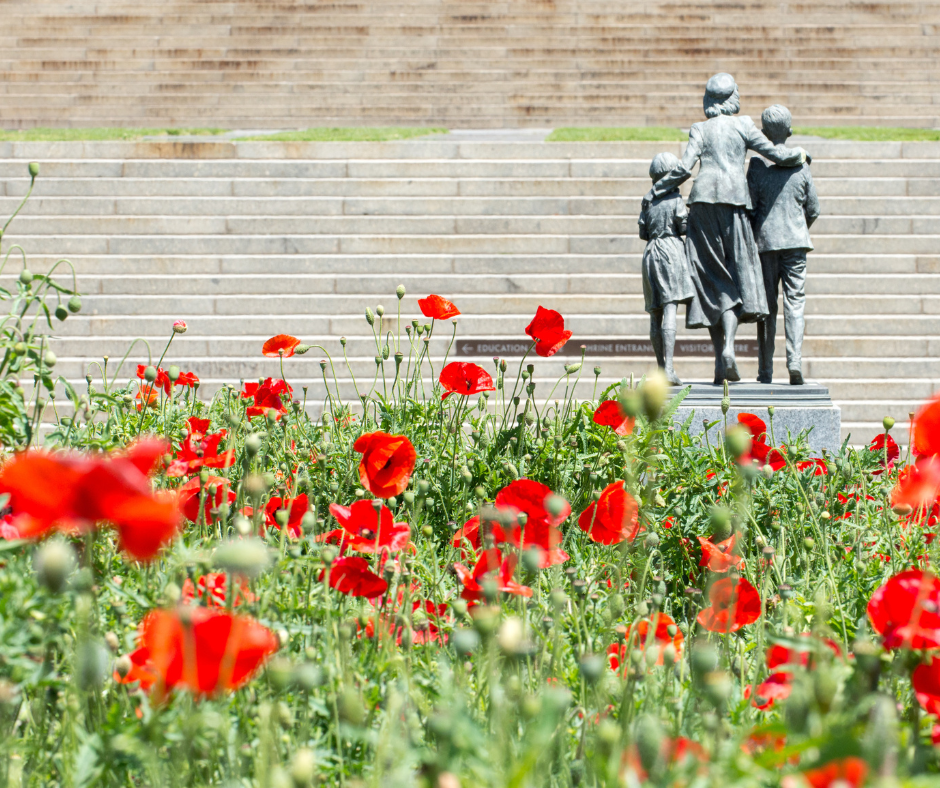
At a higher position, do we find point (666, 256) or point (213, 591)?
point (666, 256)

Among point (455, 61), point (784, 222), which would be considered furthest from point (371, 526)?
point (455, 61)

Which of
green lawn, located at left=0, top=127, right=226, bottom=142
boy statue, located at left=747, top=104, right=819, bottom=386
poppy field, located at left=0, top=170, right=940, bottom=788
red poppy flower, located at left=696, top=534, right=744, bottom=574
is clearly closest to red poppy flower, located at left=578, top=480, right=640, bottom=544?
poppy field, located at left=0, top=170, right=940, bottom=788

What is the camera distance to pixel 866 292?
7.26 meters

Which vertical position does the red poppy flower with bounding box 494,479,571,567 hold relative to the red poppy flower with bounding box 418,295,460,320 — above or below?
below

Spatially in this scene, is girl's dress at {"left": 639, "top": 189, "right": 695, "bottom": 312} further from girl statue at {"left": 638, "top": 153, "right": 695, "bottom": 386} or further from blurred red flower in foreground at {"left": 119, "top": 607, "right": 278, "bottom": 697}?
blurred red flower in foreground at {"left": 119, "top": 607, "right": 278, "bottom": 697}

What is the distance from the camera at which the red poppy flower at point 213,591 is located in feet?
4.16

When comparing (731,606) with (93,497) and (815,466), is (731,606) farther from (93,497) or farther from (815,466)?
(815,466)

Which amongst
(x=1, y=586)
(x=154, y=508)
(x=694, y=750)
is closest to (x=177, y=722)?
(x=1, y=586)

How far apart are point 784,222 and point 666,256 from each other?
0.69 m

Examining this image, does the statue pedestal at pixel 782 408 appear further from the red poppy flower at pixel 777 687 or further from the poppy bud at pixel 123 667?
the poppy bud at pixel 123 667

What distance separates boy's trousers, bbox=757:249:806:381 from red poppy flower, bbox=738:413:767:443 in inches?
89.1

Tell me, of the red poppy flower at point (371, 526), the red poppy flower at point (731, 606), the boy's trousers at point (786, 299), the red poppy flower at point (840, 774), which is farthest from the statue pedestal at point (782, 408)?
the red poppy flower at point (840, 774)

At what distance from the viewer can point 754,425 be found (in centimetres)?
241

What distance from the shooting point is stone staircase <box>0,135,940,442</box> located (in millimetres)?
7047
